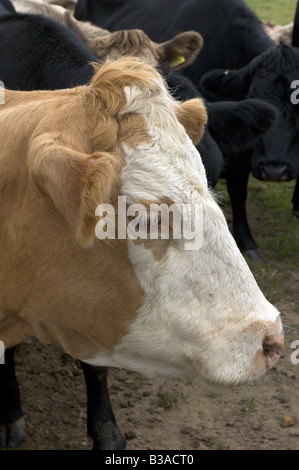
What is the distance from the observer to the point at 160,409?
3.90 metres

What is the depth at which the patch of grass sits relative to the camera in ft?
48.8

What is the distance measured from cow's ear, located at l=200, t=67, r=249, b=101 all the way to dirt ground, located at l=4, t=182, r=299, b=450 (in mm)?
2647

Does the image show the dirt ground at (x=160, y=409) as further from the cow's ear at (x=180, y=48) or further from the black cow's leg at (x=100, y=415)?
the cow's ear at (x=180, y=48)

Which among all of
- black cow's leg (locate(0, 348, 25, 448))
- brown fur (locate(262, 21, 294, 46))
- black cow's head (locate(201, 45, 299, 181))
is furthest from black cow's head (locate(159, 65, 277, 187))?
brown fur (locate(262, 21, 294, 46))

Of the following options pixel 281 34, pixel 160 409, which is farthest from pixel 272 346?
pixel 281 34

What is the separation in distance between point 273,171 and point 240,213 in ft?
1.81

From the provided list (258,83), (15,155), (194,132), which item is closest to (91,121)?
(15,155)

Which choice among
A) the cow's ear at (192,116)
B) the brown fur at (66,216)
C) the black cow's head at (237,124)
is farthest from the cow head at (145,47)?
the brown fur at (66,216)

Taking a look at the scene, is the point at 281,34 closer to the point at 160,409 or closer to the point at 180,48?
the point at 180,48

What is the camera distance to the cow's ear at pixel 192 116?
7.92 feet

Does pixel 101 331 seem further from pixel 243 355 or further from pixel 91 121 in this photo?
pixel 91 121

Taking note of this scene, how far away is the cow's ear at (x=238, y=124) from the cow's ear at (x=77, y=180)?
2.88 metres

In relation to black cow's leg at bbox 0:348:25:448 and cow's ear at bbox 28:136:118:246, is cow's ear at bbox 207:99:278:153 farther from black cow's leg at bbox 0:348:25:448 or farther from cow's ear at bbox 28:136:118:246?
cow's ear at bbox 28:136:118:246
